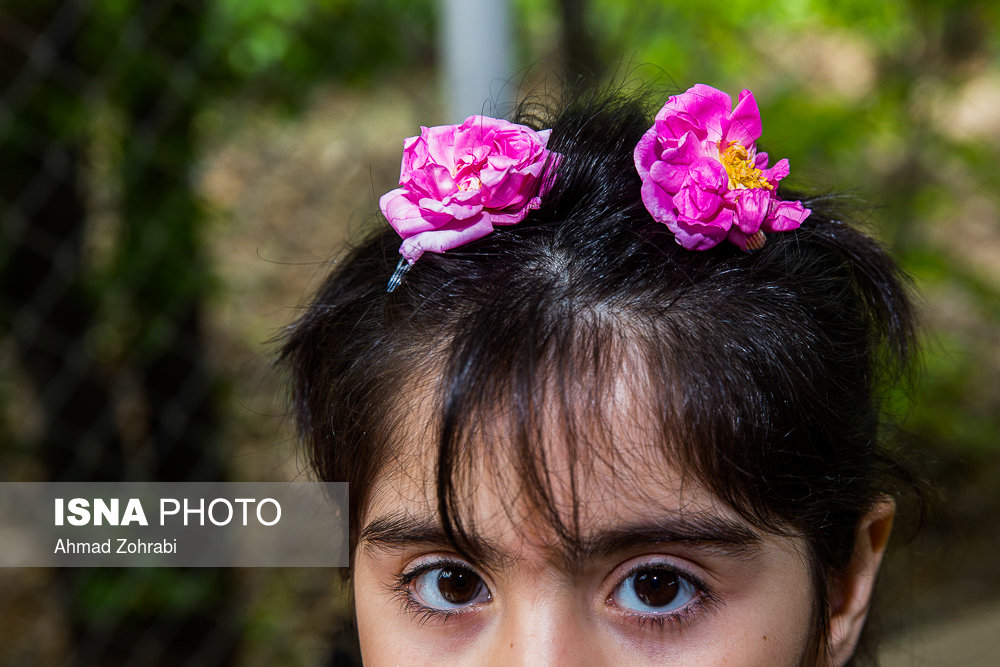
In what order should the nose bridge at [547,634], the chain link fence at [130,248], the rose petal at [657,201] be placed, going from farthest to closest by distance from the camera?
1. the chain link fence at [130,248]
2. the rose petal at [657,201]
3. the nose bridge at [547,634]

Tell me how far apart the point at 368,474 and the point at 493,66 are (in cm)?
93

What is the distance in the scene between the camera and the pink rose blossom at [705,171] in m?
0.90

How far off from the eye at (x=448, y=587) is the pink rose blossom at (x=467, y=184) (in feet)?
0.96

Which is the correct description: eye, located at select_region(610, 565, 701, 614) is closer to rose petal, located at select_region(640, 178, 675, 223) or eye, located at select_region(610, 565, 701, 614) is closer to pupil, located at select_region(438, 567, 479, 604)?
pupil, located at select_region(438, 567, 479, 604)

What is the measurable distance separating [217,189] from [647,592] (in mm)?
1799

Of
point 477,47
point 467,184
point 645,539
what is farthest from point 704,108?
point 477,47

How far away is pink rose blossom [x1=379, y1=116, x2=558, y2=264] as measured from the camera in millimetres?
917

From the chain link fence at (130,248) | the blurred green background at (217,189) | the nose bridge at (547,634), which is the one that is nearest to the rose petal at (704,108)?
the nose bridge at (547,634)

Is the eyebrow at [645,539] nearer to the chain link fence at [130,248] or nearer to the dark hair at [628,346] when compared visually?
the dark hair at [628,346]

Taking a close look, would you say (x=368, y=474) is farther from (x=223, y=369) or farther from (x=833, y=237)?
(x=223, y=369)

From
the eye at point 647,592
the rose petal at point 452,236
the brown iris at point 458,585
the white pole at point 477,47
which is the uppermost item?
the white pole at point 477,47

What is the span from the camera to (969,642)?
6.95ft

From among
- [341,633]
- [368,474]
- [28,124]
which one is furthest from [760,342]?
[28,124]

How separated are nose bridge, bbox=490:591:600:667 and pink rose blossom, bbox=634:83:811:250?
338 millimetres
